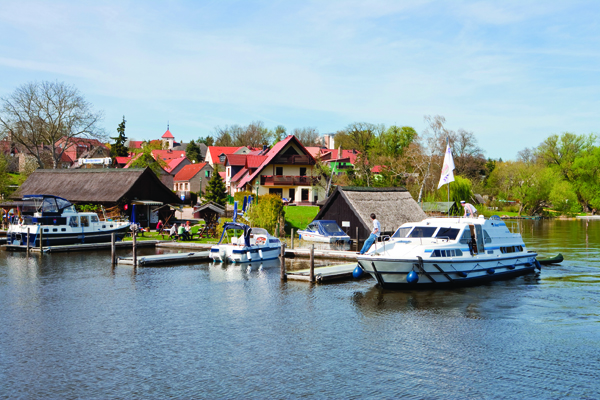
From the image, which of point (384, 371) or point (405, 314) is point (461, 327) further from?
point (384, 371)

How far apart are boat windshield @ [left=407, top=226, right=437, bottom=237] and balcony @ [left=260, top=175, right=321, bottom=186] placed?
47.0 m

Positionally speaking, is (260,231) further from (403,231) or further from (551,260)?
(551,260)

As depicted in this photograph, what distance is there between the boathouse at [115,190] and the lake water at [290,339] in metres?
23.4

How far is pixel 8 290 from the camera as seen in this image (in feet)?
77.6

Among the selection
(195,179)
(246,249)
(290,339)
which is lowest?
(290,339)

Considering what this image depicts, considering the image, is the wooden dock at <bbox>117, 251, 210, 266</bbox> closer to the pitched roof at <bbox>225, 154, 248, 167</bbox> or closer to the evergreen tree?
the evergreen tree

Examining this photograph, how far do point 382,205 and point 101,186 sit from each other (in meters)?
27.0

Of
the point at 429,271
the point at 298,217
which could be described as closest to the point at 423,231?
the point at 429,271

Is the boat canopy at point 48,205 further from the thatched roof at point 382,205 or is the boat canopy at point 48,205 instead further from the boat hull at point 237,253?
the thatched roof at point 382,205

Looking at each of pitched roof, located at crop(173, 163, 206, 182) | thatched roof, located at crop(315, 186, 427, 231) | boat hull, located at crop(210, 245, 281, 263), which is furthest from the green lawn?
pitched roof, located at crop(173, 163, 206, 182)

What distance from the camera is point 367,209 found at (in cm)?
4156

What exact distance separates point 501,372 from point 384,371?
117 inches

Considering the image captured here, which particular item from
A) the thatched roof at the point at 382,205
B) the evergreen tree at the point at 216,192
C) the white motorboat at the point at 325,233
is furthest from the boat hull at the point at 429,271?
the evergreen tree at the point at 216,192

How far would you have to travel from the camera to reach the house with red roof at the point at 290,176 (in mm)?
71438
